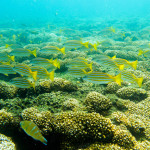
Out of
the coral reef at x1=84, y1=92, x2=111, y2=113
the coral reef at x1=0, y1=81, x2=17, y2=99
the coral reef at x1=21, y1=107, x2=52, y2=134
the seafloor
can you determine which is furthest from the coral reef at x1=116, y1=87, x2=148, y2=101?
the coral reef at x1=0, y1=81, x2=17, y2=99

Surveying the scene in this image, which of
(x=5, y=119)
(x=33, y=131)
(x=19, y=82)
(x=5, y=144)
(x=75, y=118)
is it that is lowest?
(x=5, y=144)

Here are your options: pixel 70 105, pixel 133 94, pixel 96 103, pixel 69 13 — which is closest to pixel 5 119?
pixel 70 105

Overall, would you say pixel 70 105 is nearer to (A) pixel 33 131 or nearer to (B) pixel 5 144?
(A) pixel 33 131

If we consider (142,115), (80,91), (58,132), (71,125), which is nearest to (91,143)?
(71,125)

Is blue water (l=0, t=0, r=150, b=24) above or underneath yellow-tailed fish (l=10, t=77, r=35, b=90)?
above

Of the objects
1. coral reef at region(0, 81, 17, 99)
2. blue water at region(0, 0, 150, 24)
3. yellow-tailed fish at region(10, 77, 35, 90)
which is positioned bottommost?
coral reef at region(0, 81, 17, 99)

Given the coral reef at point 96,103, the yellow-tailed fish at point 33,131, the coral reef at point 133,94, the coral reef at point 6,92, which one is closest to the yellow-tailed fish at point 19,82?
the coral reef at point 6,92

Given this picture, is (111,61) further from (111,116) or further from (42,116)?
(42,116)

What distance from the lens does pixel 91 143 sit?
9.00 ft

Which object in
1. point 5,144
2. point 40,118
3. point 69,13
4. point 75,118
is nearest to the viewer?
point 5,144

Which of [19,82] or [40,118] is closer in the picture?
[40,118]

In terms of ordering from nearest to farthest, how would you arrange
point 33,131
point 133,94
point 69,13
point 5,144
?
1. point 33,131
2. point 5,144
3. point 133,94
4. point 69,13

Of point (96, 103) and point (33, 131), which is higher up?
point (33, 131)

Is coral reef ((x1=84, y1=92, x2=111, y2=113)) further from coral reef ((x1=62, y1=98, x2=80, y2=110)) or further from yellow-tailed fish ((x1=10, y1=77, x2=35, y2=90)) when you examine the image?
yellow-tailed fish ((x1=10, y1=77, x2=35, y2=90))
